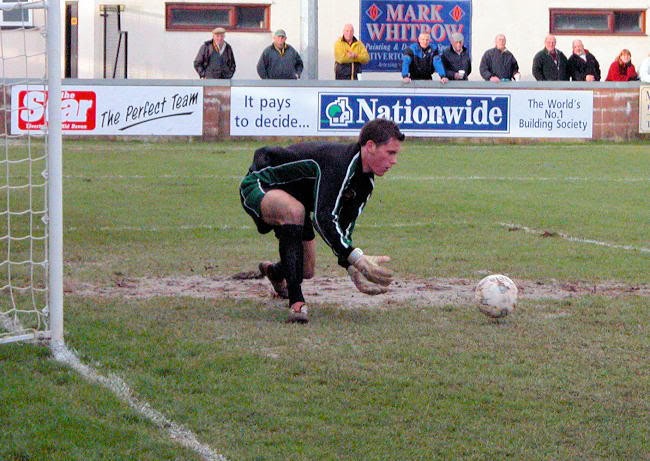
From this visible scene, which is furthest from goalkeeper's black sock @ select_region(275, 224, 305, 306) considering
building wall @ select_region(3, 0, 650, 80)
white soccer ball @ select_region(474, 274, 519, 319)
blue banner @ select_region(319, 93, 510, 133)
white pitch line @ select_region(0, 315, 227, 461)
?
building wall @ select_region(3, 0, 650, 80)

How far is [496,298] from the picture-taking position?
7.38 m

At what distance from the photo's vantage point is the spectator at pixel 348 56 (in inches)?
963

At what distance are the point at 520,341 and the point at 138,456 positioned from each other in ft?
9.49

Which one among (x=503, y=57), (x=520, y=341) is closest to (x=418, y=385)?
(x=520, y=341)

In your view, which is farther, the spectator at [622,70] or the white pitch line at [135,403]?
the spectator at [622,70]

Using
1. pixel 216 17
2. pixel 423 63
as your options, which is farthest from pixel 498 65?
pixel 216 17

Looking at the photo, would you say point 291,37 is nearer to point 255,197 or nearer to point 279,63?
point 279,63

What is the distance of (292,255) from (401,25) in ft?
80.2

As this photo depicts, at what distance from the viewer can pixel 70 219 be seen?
12.6m

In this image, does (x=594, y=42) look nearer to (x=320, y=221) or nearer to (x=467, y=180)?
(x=467, y=180)

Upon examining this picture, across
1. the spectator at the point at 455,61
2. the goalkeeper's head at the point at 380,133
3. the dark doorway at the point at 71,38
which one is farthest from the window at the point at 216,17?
the goalkeeper's head at the point at 380,133

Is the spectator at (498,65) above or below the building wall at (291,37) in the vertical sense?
below

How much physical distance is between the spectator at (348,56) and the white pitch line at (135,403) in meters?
18.6

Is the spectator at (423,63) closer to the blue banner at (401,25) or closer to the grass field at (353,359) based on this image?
the blue banner at (401,25)
